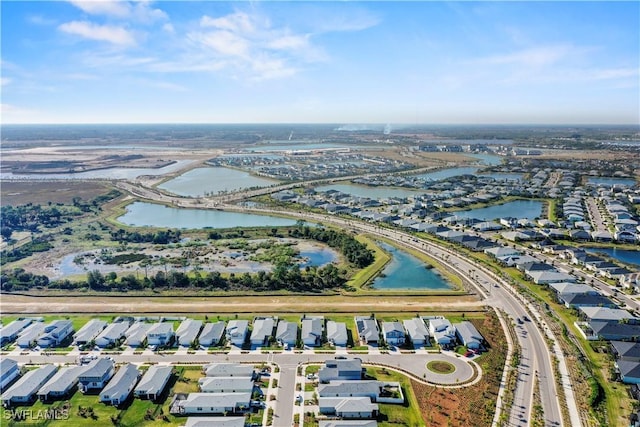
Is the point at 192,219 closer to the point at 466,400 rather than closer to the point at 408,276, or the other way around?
the point at 408,276

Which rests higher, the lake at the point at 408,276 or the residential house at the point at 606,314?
the residential house at the point at 606,314

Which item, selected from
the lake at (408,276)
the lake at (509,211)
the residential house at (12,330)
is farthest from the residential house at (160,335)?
the lake at (509,211)

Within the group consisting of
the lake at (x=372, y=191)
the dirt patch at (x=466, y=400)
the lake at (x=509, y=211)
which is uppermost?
the lake at (x=372, y=191)

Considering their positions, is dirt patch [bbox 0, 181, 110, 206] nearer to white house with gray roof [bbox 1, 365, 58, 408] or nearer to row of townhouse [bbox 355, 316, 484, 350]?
white house with gray roof [bbox 1, 365, 58, 408]

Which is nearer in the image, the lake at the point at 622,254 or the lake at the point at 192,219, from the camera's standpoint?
the lake at the point at 622,254

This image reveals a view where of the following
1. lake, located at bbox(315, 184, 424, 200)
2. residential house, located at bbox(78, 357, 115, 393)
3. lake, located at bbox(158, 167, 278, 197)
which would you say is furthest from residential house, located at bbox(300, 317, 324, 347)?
lake, located at bbox(158, 167, 278, 197)

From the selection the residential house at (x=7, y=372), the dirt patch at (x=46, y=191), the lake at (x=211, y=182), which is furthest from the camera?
the lake at (x=211, y=182)

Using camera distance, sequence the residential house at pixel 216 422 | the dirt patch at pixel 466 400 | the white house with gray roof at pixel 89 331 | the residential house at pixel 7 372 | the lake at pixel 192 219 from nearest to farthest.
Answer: the residential house at pixel 216 422 < the dirt patch at pixel 466 400 < the residential house at pixel 7 372 < the white house with gray roof at pixel 89 331 < the lake at pixel 192 219

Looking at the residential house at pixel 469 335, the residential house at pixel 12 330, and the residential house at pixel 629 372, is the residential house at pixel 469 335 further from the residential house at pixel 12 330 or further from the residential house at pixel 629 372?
the residential house at pixel 12 330
